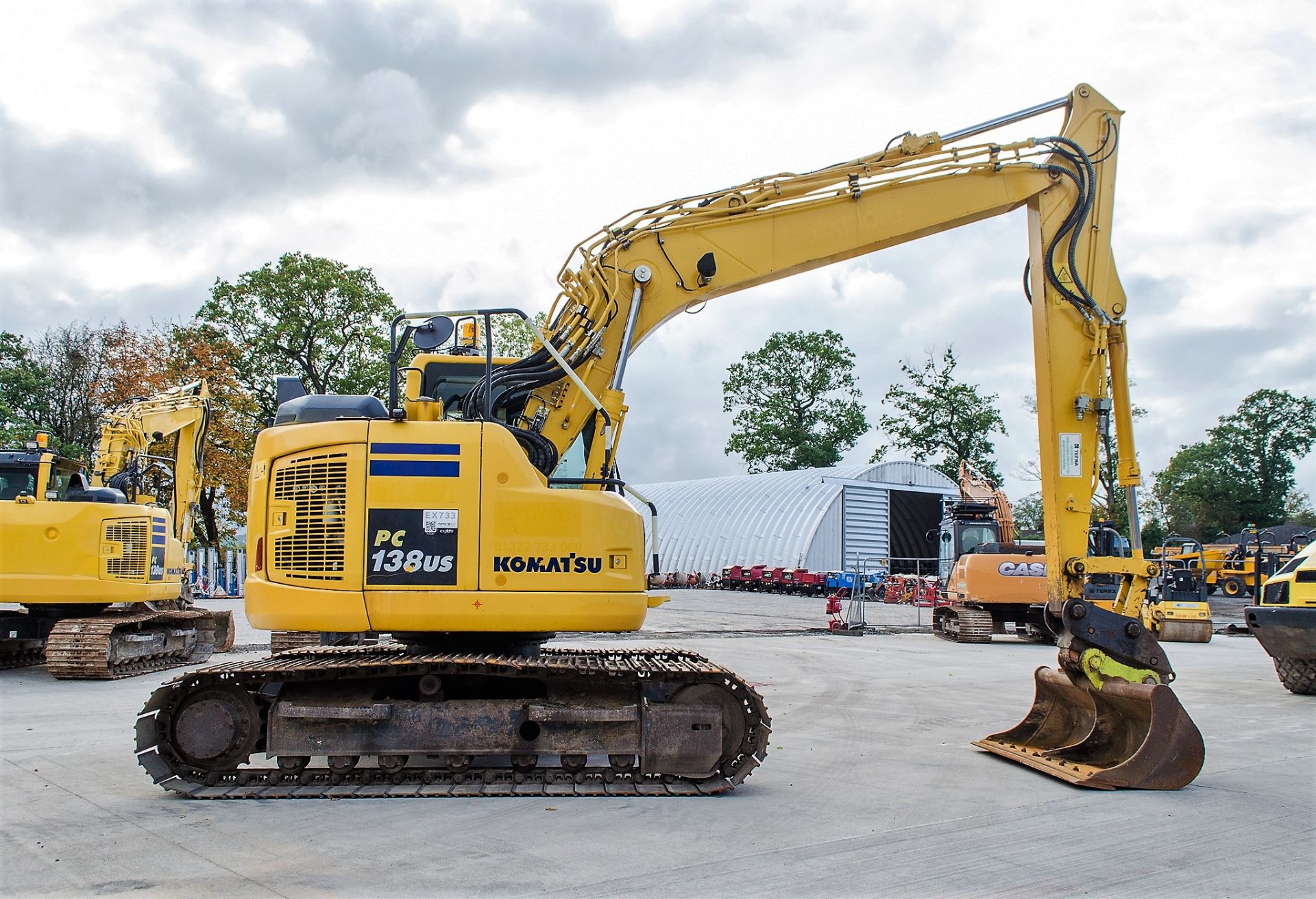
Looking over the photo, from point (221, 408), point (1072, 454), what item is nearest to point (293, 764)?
point (1072, 454)

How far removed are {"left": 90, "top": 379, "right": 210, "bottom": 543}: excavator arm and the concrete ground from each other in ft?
22.1

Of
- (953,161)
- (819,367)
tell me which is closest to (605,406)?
(953,161)

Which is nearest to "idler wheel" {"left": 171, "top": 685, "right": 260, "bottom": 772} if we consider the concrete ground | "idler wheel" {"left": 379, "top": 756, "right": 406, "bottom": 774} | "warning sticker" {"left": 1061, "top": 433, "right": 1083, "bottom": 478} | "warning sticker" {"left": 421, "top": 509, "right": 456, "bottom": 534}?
the concrete ground

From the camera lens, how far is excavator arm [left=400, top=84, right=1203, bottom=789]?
8.29 m

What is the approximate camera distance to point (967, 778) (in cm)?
768

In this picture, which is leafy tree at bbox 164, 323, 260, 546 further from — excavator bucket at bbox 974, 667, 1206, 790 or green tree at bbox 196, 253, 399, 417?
excavator bucket at bbox 974, 667, 1206, 790

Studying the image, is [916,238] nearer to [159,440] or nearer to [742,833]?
[742,833]

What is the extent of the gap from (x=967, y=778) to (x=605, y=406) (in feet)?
13.1

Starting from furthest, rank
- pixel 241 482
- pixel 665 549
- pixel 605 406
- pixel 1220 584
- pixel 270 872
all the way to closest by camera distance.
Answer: pixel 665 549 < pixel 1220 584 < pixel 241 482 < pixel 605 406 < pixel 270 872

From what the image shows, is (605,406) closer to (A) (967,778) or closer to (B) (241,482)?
(A) (967,778)

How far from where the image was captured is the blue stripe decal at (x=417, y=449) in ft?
23.5

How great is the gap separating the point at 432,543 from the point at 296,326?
1393 inches

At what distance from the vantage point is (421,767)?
24.0 feet

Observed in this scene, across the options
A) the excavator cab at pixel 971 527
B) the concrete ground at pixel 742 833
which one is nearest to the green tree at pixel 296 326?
the excavator cab at pixel 971 527
